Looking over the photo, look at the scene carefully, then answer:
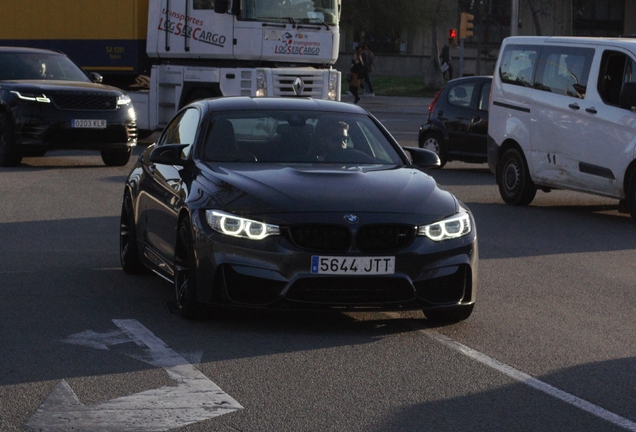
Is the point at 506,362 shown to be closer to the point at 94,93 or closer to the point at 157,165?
the point at 157,165

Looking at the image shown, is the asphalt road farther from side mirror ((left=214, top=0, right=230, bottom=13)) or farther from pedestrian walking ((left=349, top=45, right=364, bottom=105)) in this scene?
pedestrian walking ((left=349, top=45, right=364, bottom=105))

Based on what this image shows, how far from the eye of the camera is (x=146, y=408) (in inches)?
227

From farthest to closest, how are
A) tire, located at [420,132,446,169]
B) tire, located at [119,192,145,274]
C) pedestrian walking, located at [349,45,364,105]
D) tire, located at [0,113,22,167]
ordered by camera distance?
pedestrian walking, located at [349,45,364,105] → tire, located at [420,132,446,169] → tire, located at [0,113,22,167] → tire, located at [119,192,145,274]

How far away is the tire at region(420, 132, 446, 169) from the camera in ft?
69.1

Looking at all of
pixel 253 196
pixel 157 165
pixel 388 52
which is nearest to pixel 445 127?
pixel 157 165

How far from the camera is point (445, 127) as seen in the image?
68.8 feet

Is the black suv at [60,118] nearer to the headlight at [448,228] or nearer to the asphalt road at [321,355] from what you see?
the asphalt road at [321,355]

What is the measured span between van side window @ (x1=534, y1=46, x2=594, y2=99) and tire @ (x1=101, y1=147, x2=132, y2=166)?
737 centimetres

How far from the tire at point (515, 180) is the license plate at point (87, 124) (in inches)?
247

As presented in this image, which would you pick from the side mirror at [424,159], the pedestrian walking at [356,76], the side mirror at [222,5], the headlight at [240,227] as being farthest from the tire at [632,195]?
the pedestrian walking at [356,76]

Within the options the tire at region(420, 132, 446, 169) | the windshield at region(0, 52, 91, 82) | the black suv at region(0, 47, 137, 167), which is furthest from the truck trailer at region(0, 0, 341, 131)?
the black suv at region(0, 47, 137, 167)

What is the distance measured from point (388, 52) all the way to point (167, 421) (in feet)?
250

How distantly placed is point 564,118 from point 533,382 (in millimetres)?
9074

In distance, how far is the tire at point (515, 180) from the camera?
1598cm
